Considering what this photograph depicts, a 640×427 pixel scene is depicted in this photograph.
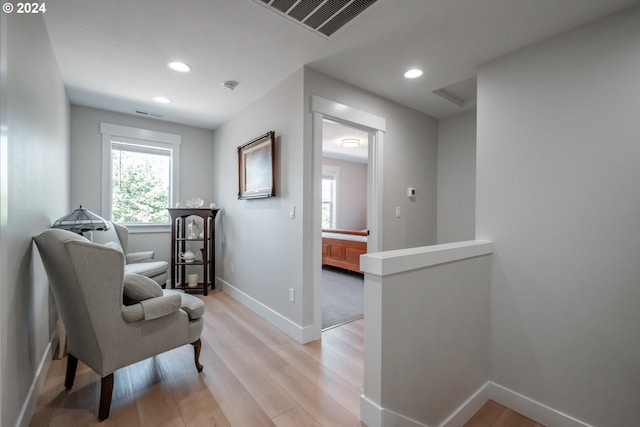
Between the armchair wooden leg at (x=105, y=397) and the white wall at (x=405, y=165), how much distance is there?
247cm

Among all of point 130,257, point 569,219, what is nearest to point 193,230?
point 130,257

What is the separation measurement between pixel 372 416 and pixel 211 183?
12.7 ft

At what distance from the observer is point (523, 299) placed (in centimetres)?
189

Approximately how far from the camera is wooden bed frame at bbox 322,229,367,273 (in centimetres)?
471

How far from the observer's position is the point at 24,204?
1.48 meters

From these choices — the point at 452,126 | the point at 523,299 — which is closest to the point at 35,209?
the point at 523,299

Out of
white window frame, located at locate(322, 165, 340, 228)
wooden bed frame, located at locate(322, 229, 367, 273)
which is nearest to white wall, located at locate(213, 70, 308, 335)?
wooden bed frame, located at locate(322, 229, 367, 273)

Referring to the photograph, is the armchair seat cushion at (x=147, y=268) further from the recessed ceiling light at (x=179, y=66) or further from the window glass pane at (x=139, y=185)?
the recessed ceiling light at (x=179, y=66)

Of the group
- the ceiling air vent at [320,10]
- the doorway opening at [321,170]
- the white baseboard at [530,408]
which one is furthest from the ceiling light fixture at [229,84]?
the white baseboard at [530,408]

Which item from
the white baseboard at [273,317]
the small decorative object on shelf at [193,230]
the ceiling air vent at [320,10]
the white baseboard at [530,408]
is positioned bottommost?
the white baseboard at [530,408]

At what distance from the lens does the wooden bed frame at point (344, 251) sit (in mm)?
4711

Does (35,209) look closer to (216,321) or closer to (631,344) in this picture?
(216,321)

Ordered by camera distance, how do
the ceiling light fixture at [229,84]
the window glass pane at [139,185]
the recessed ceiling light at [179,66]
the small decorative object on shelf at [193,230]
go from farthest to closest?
the small decorative object on shelf at [193,230]
the window glass pane at [139,185]
the ceiling light fixture at [229,84]
the recessed ceiling light at [179,66]

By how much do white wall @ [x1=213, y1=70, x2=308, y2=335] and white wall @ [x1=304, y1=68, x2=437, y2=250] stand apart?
1.84 feet
